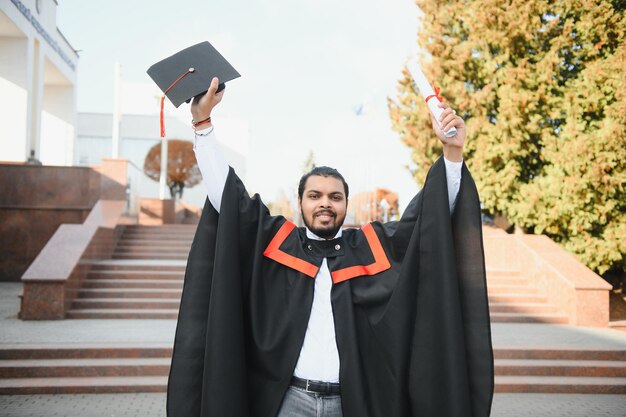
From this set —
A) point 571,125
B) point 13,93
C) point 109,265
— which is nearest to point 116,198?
point 109,265

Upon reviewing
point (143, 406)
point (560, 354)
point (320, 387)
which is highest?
point (320, 387)

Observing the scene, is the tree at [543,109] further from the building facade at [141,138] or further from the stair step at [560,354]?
the building facade at [141,138]

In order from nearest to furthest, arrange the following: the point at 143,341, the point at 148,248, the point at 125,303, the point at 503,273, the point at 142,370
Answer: the point at 142,370, the point at 143,341, the point at 125,303, the point at 503,273, the point at 148,248

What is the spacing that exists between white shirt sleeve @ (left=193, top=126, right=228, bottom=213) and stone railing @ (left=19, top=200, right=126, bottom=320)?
751cm

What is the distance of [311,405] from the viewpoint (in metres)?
2.66

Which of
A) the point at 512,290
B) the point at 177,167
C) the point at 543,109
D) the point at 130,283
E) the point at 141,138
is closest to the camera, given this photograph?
the point at 130,283

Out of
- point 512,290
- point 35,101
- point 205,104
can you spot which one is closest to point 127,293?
point 512,290

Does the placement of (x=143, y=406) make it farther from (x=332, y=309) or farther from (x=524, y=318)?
(x=524, y=318)

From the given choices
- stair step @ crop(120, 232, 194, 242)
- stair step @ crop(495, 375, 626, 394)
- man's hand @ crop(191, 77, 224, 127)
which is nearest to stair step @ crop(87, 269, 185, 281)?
stair step @ crop(120, 232, 194, 242)

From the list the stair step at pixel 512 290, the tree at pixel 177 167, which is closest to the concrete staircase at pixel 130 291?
the stair step at pixel 512 290

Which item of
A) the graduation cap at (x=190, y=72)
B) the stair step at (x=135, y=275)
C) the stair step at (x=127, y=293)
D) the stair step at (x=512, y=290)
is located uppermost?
the graduation cap at (x=190, y=72)

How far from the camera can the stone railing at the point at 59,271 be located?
9.31 m

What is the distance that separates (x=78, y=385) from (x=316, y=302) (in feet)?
15.9

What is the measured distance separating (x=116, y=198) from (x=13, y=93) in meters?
6.56
